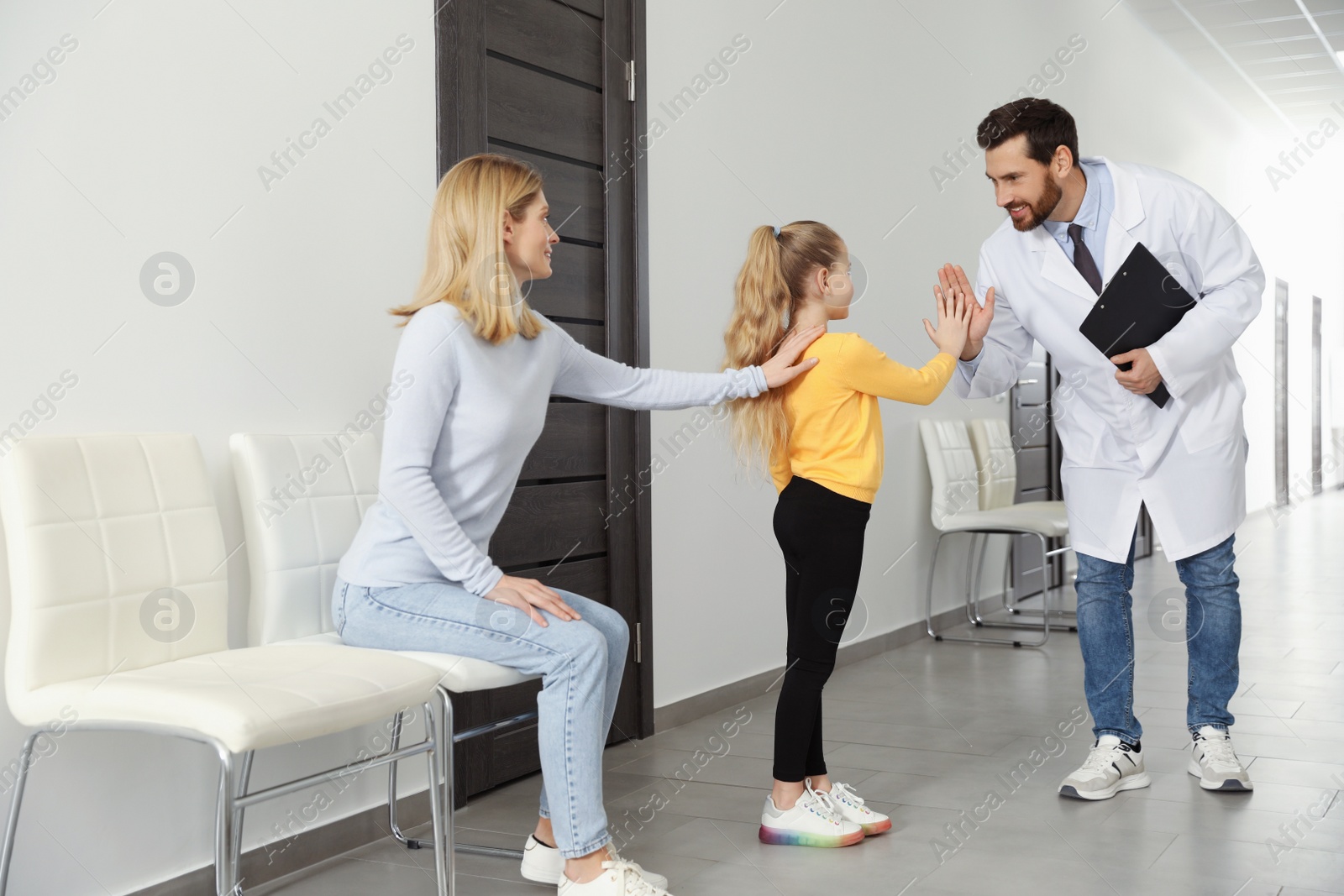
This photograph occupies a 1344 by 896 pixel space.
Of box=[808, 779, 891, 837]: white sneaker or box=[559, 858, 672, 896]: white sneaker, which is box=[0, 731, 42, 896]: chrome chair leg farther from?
box=[808, 779, 891, 837]: white sneaker

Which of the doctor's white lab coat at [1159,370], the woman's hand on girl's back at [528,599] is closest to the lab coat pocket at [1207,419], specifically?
the doctor's white lab coat at [1159,370]

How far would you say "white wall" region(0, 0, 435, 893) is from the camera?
186 cm

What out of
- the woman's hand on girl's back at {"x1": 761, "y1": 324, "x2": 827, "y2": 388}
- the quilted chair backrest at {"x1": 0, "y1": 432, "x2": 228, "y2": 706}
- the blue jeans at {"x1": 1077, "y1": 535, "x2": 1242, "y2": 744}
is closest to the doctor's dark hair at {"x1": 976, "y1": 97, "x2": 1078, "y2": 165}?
the woman's hand on girl's back at {"x1": 761, "y1": 324, "x2": 827, "y2": 388}

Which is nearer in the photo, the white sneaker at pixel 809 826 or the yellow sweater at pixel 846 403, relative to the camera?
the yellow sweater at pixel 846 403

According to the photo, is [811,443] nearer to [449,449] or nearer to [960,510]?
[449,449]

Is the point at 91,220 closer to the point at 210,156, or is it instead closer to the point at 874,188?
the point at 210,156

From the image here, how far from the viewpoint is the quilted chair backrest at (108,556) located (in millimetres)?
1713

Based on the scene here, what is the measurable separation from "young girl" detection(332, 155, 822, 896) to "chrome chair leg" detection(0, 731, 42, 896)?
48 centimetres

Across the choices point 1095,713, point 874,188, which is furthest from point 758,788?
point 874,188

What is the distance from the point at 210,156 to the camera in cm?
213

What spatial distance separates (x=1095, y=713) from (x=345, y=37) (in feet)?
6.96

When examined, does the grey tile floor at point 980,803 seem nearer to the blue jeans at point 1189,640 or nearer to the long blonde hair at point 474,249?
the blue jeans at point 1189,640

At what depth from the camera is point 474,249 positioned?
6.59 ft

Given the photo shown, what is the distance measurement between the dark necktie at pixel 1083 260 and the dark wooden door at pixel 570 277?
1159 mm
